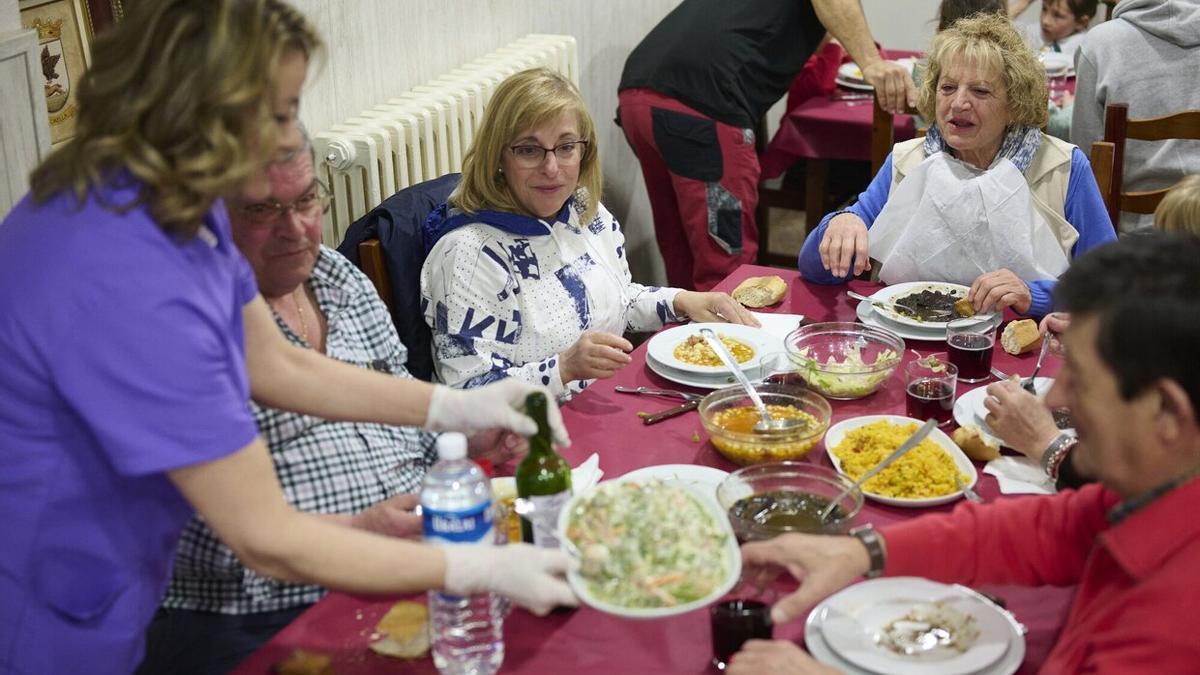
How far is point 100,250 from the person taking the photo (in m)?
1.28

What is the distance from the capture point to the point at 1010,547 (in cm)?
160

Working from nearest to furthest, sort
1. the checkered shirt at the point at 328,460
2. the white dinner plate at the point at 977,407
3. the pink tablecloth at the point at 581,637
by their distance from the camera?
the pink tablecloth at the point at 581,637, the checkered shirt at the point at 328,460, the white dinner plate at the point at 977,407

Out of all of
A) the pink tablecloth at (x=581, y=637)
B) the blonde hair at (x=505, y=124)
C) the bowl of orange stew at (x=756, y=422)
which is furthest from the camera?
the blonde hair at (x=505, y=124)

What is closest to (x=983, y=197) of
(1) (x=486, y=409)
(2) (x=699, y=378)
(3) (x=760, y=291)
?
(3) (x=760, y=291)

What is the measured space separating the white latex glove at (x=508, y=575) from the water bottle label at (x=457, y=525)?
0.04 metres

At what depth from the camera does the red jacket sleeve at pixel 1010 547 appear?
158 centimetres

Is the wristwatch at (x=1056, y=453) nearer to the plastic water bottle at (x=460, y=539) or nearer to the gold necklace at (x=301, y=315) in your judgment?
the plastic water bottle at (x=460, y=539)

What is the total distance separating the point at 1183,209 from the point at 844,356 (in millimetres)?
703

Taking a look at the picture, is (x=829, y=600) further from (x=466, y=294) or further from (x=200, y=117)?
(x=466, y=294)

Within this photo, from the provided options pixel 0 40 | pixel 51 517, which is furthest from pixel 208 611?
pixel 0 40

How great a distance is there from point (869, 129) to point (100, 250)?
3.67 meters

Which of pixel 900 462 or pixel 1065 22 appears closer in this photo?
pixel 900 462

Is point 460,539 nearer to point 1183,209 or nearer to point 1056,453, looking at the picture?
point 1056,453

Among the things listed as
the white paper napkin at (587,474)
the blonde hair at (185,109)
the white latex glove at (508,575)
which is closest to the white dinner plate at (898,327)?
the white paper napkin at (587,474)
